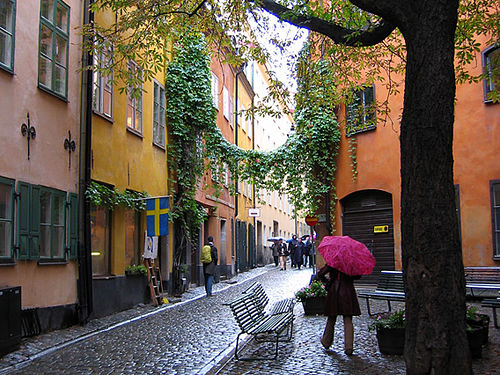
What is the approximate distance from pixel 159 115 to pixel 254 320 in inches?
428

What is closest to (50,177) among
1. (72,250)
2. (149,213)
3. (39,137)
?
(39,137)

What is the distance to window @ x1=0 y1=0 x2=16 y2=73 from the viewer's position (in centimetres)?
1007

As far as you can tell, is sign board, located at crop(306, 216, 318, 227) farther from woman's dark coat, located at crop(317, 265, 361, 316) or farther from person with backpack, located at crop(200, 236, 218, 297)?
woman's dark coat, located at crop(317, 265, 361, 316)

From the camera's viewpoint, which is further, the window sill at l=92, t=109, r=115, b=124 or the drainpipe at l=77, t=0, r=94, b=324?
the window sill at l=92, t=109, r=115, b=124

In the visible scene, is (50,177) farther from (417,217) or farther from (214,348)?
(417,217)

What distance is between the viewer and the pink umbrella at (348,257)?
832 cm

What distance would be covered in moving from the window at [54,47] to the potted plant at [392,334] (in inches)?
289

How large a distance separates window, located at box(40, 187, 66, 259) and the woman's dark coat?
5550mm

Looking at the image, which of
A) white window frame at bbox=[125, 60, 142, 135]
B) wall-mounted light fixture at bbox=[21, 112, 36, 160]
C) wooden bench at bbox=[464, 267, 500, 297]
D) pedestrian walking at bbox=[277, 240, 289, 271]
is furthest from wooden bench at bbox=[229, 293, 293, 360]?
pedestrian walking at bbox=[277, 240, 289, 271]

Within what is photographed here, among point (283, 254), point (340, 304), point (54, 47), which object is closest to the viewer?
point (340, 304)

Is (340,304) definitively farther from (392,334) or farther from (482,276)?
(482,276)

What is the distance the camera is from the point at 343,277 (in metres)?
8.41

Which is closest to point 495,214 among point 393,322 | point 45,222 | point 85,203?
point 393,322

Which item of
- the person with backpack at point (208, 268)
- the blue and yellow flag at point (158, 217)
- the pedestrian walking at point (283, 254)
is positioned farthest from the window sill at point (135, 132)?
the pedestrian walking at point (283, 254)
